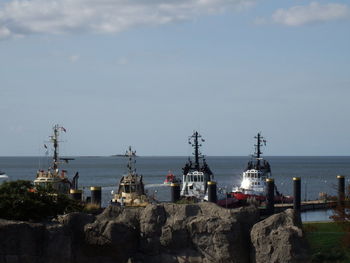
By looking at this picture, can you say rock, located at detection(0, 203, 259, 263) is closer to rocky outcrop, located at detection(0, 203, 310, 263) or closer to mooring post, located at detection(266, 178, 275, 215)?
rocky outcrop, located at detection(0, 203, 310, 263)

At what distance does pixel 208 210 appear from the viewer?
22406mm

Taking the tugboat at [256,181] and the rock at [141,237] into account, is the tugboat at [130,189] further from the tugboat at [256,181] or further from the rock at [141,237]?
the rock at [141,237]

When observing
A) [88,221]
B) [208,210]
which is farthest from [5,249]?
[208,210]

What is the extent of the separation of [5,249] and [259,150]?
5169cm

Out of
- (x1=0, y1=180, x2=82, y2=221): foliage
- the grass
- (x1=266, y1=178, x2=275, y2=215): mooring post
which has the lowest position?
the grass

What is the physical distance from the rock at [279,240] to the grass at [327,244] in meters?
2.98

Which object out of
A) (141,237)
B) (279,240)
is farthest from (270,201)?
(279,240)

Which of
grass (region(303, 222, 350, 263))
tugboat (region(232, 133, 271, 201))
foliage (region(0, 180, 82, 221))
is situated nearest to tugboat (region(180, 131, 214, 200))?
tugboat (region(232, 133, 271, 201))

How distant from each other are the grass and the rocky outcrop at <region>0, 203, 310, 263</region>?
329cm

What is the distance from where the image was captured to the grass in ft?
88.3

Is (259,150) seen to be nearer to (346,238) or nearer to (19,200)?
(346,238)

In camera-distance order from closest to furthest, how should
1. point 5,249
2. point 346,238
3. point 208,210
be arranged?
point 5,249 < point 208,210 < point 346,238

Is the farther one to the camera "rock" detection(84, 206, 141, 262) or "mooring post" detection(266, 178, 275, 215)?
"mooring post" detection(266, 178, 275, 215)

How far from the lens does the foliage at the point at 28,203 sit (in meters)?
23.4
